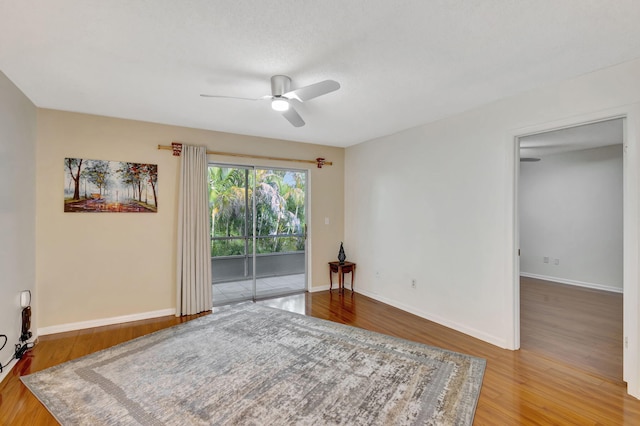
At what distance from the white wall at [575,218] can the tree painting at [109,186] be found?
714 centimetres

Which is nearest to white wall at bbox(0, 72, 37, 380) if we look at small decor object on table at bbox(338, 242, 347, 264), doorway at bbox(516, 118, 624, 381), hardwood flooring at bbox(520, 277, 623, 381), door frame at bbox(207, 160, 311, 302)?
door frame at bbox(207, 160, 311, 302)

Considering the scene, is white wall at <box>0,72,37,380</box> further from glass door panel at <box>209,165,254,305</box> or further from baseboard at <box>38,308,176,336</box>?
glass door panel at <box>209,165,254,305</box>

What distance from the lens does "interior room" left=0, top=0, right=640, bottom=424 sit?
2.02 meters

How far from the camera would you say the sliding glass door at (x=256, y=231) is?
475 cm

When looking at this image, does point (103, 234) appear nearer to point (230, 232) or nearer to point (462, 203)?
point (230, 232)

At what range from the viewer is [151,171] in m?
4.07

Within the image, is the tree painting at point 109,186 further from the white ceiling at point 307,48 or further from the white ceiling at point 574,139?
the white ceiling at point 574,139

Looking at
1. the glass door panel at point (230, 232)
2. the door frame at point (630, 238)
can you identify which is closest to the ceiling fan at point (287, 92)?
the glass door panel at point (230, 232)

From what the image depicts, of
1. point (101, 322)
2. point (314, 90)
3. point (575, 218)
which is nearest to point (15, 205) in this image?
point (101, 322)

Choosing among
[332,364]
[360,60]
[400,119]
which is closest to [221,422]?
[332,364]

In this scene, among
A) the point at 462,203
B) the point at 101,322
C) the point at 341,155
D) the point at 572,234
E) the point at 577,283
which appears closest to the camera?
the point at 462,203

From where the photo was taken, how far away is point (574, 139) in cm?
494

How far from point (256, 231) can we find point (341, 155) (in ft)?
6.89

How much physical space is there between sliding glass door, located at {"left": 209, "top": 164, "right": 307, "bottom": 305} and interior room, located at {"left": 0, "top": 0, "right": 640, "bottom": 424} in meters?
0.11
